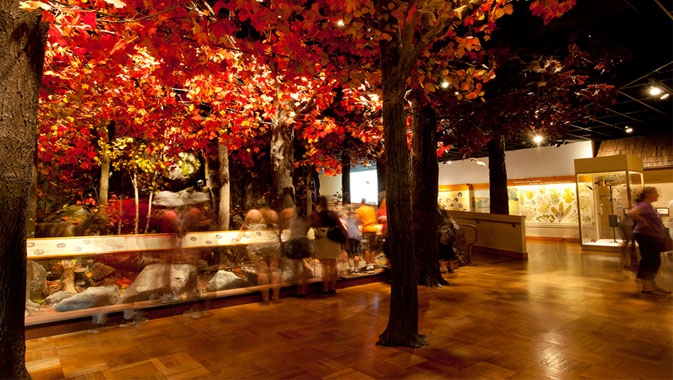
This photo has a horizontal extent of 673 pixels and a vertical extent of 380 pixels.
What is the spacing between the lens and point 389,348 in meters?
3.70

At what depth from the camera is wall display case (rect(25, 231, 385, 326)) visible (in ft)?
15.2

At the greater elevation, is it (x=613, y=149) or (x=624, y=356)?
(x=613, y=149)

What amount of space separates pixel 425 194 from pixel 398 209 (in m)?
3.04

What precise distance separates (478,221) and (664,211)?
19.6ft

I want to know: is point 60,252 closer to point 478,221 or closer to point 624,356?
point 624,356

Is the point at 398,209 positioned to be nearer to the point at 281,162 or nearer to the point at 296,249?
the point at 296,249

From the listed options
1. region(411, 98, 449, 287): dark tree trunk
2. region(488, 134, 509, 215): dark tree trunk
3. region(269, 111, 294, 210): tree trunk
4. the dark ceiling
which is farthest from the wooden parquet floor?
region(488, 134, 509, 215): dark tree trunk

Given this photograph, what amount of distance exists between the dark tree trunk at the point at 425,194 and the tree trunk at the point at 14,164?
559cm

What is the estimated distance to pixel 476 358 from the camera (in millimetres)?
3393

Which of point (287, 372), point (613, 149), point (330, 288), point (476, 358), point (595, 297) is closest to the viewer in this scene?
point (287, 372)

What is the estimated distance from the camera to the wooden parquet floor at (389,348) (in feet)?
10.4

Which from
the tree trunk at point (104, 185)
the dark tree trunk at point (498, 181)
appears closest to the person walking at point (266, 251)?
the tree trunk at point (104, 185)

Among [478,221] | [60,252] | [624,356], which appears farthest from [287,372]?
[478,221]

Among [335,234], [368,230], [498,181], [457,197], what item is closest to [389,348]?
[335,234]
